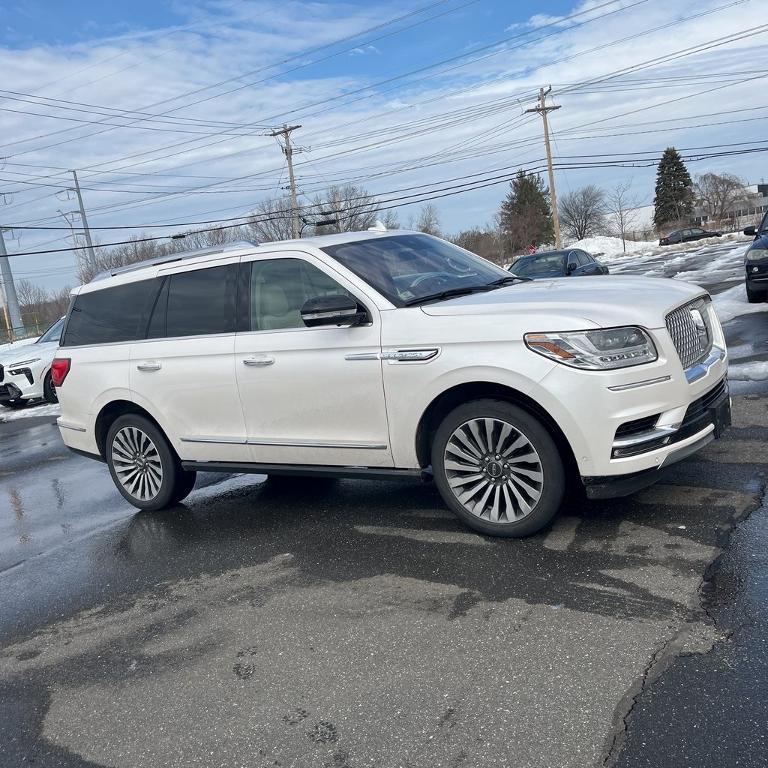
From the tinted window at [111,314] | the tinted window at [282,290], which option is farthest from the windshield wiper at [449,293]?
the tinted window at [111,314]

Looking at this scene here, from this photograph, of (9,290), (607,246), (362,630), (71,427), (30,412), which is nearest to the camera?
(362,630)

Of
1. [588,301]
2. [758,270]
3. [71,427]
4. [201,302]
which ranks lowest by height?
[758,270]

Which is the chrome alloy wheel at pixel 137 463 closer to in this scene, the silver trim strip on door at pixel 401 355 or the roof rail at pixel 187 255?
the roof rail at pixel 187 255

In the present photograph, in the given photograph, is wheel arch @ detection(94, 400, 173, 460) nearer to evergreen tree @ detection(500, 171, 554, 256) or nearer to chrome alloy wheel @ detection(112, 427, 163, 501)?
chrome alloy wheel @ detection(112, 427, 163, 501)

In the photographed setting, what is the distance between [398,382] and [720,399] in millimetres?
1975

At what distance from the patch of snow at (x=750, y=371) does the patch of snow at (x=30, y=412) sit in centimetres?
1159

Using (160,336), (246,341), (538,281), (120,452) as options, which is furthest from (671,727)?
(120,452)

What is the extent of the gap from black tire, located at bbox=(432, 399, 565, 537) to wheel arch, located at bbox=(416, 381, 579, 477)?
56 mm

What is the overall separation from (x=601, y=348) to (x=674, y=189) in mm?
90639

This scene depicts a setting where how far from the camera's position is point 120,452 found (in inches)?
259

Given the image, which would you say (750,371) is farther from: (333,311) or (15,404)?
(15,404)

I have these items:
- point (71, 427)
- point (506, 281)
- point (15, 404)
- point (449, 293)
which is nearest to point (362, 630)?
point (449, 293)

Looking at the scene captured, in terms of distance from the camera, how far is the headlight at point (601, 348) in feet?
13.5

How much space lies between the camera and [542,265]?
19.1 meters
